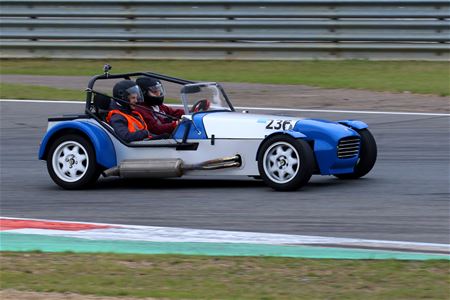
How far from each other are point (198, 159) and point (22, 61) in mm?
10724

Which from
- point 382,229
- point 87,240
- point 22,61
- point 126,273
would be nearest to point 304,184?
point 382,229

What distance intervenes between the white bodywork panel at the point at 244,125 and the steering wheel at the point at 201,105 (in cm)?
25

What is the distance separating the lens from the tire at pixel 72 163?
10.1m

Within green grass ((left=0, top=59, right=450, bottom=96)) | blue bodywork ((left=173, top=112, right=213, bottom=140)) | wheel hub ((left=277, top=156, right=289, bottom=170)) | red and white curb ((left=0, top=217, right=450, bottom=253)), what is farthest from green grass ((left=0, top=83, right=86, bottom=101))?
red and white curb ((left=0, top=217, right=450, bottom=253))

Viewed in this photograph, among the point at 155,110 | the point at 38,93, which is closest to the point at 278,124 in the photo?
the point at 155,110

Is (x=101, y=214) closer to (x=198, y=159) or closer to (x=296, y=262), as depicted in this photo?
(x=198, y=159)

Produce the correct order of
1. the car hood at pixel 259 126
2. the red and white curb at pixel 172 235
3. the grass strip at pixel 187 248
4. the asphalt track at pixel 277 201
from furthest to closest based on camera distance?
the car hood at pixel 259 126, the asphalt track at pixel 277 201, the red and white curb at pixel 172 235, the grass strip at pixel 187 248

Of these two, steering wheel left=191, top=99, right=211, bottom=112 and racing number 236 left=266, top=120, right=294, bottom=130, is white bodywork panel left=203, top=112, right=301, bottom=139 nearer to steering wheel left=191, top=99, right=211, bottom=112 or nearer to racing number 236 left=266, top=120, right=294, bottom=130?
racing number 236 left=266, top=120, right=294, bottom=130

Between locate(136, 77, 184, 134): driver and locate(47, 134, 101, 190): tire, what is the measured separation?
0.62 metres

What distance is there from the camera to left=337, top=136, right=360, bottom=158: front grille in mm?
9609

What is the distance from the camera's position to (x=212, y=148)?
9789 mm

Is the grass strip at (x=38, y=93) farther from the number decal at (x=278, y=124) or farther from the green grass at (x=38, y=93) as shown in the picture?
the number decal at (x=278, y=124)

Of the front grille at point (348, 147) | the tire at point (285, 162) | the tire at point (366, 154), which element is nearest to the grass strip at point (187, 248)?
the tire at point (285, 162)

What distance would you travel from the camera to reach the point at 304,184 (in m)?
9.45
